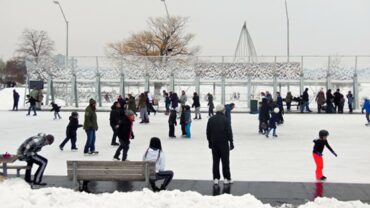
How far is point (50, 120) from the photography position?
28.3m

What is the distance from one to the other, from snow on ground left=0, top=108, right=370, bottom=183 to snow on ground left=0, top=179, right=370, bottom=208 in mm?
3256

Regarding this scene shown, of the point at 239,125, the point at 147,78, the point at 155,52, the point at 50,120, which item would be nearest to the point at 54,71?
the point at 147,78

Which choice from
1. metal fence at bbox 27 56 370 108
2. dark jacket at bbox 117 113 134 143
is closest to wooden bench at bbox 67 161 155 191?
dark jacket at bbox 117 113 134 143

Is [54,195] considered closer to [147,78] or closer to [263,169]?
[263,169]

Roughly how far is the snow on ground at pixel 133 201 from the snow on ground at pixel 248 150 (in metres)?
3.26

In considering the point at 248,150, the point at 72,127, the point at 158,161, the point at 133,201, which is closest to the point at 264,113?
the point at 248,150

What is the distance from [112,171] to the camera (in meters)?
9.84

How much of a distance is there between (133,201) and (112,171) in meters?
1.56

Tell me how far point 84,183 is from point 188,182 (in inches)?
83.5

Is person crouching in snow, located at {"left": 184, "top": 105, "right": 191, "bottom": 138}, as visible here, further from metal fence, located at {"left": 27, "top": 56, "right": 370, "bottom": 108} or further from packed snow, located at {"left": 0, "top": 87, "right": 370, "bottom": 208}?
metal fence, located at {"left": 27, "top": 56, "right": 370, "bottom": 108}

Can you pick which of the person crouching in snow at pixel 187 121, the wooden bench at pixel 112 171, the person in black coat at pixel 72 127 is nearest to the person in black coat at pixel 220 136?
the wooden bench at pixel 112 171

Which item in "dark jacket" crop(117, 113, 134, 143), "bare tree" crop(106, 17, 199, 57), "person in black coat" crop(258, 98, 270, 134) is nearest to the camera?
"dark jacket" crop(117, 113, 134, 143)

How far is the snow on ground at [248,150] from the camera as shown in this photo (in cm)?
1269

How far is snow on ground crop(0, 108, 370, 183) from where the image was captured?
41.6 feet
